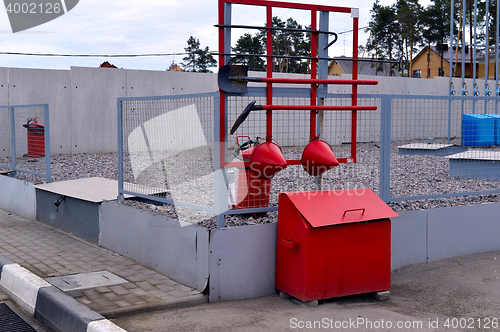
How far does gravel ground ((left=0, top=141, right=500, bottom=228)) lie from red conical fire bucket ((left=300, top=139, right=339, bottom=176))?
63 centimetres

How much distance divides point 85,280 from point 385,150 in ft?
12.1

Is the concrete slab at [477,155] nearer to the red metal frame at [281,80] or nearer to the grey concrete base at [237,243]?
the grey concrete base at [237,243]

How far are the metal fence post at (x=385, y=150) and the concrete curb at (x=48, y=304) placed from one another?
3.46m

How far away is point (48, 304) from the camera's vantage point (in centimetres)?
420

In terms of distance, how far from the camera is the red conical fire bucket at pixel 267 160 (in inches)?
178

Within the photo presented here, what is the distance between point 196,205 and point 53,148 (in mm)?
12350

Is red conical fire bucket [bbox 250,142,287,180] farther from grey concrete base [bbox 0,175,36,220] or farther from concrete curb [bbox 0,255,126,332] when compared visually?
grey concrete base [bbox 0,175,36,220]

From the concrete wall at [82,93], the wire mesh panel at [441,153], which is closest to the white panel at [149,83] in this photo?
the concrete wall at [82,93]

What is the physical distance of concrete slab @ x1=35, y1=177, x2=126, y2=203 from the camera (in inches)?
262

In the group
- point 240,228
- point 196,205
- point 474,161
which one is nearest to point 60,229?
point 196,205

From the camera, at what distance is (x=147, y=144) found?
5.95 metres

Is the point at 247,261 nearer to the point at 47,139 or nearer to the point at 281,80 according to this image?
the point at 281,80

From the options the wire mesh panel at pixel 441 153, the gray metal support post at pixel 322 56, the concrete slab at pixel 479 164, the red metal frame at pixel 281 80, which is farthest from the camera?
the concrete slab at pixel 479 164

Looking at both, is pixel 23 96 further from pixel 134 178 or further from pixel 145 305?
pixel 145 305
